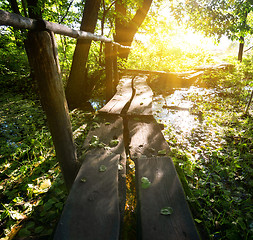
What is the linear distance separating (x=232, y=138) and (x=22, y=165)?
4111 mm

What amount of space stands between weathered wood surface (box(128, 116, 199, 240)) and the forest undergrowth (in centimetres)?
25

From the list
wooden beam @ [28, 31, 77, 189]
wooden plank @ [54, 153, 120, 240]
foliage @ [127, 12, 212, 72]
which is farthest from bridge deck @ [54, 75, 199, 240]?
foliage @ [127, 12, 212, 72]

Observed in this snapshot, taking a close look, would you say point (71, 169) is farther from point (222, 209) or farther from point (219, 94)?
point (219, 94)

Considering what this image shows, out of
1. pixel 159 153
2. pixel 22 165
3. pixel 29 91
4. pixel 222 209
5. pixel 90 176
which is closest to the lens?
pixel 90 176

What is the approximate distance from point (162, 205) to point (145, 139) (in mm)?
1000

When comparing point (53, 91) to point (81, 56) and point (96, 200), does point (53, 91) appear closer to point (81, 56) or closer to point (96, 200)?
point (96, 200)

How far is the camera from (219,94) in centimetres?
635

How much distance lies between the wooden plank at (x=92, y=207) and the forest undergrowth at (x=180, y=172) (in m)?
0.48

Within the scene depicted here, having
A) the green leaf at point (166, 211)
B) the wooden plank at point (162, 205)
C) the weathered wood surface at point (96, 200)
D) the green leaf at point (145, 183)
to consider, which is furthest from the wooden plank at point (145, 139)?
the green leaf at point (166, 211)

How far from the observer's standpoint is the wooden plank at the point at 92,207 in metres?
0.96

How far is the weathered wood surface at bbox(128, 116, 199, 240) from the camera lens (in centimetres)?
98

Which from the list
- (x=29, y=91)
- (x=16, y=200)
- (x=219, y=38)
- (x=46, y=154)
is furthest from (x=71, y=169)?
(x=219, y=38)

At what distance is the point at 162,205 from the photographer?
44.6 inches

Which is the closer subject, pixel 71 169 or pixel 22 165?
pixel 71 169
